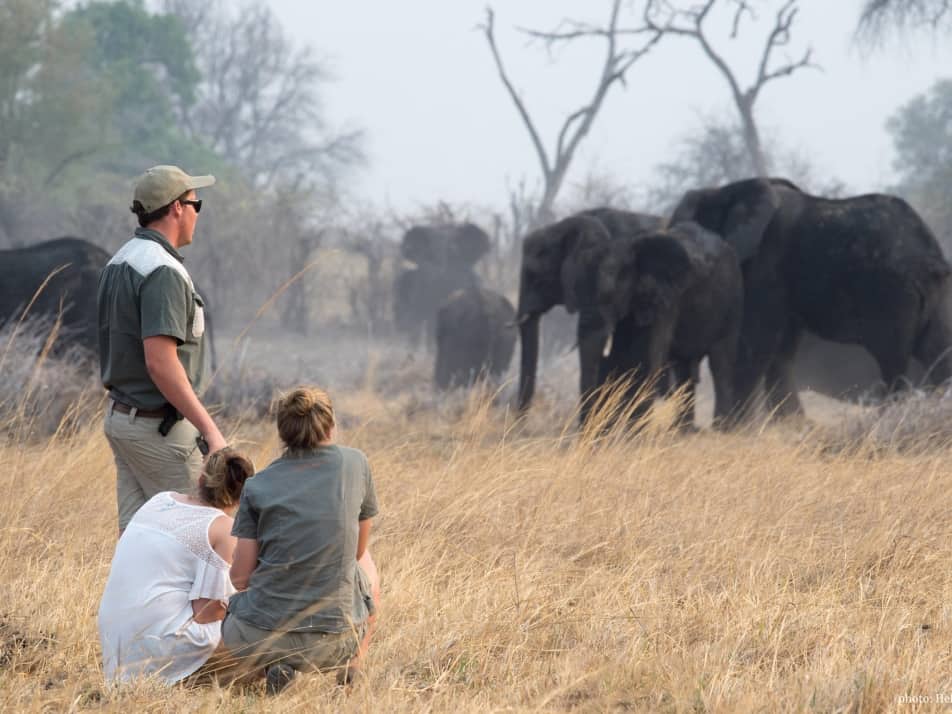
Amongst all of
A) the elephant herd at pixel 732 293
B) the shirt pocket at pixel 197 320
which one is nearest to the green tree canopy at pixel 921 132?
the elephant herd at pixel 732 293

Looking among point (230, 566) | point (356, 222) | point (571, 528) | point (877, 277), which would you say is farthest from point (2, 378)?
point (356, 222)

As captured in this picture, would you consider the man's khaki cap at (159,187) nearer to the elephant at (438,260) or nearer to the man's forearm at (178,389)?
the man's forearm at (178,389)

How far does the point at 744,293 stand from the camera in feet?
42.6

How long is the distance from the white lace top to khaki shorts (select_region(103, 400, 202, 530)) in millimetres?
415

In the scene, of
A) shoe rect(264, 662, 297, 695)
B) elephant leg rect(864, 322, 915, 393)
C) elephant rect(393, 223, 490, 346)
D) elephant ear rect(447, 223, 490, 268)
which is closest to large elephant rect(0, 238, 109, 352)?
elephant leg rect(864, 322, 915, 393)

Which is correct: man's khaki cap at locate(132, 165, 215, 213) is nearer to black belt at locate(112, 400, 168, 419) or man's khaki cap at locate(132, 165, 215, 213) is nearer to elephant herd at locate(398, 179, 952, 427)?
black belt at locate(112, 400, 168, 419)

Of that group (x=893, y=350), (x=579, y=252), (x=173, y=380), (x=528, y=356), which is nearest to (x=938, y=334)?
(x=893, y=350)

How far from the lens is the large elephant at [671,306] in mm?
11625

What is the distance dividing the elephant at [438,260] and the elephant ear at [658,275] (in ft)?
33.7

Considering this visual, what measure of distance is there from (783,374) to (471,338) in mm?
4687

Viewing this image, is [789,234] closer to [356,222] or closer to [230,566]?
[230,566]

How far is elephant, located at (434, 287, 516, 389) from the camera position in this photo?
16672 mm

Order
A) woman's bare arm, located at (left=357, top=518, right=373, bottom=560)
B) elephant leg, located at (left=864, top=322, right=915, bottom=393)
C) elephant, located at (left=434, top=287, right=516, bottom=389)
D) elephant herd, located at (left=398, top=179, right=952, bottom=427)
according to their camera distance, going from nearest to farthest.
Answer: woman's bare arm, located at (left=357, top=518, right=373, bottom=560), elephant herd, located at (left=398, top=179, right=952, bottom=427), elephant leg, located at (left=864, top=322, right=915, bottom=393), elephant, located at (left=434, top=287, right=516, bottom=389)

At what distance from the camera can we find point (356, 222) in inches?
1235
